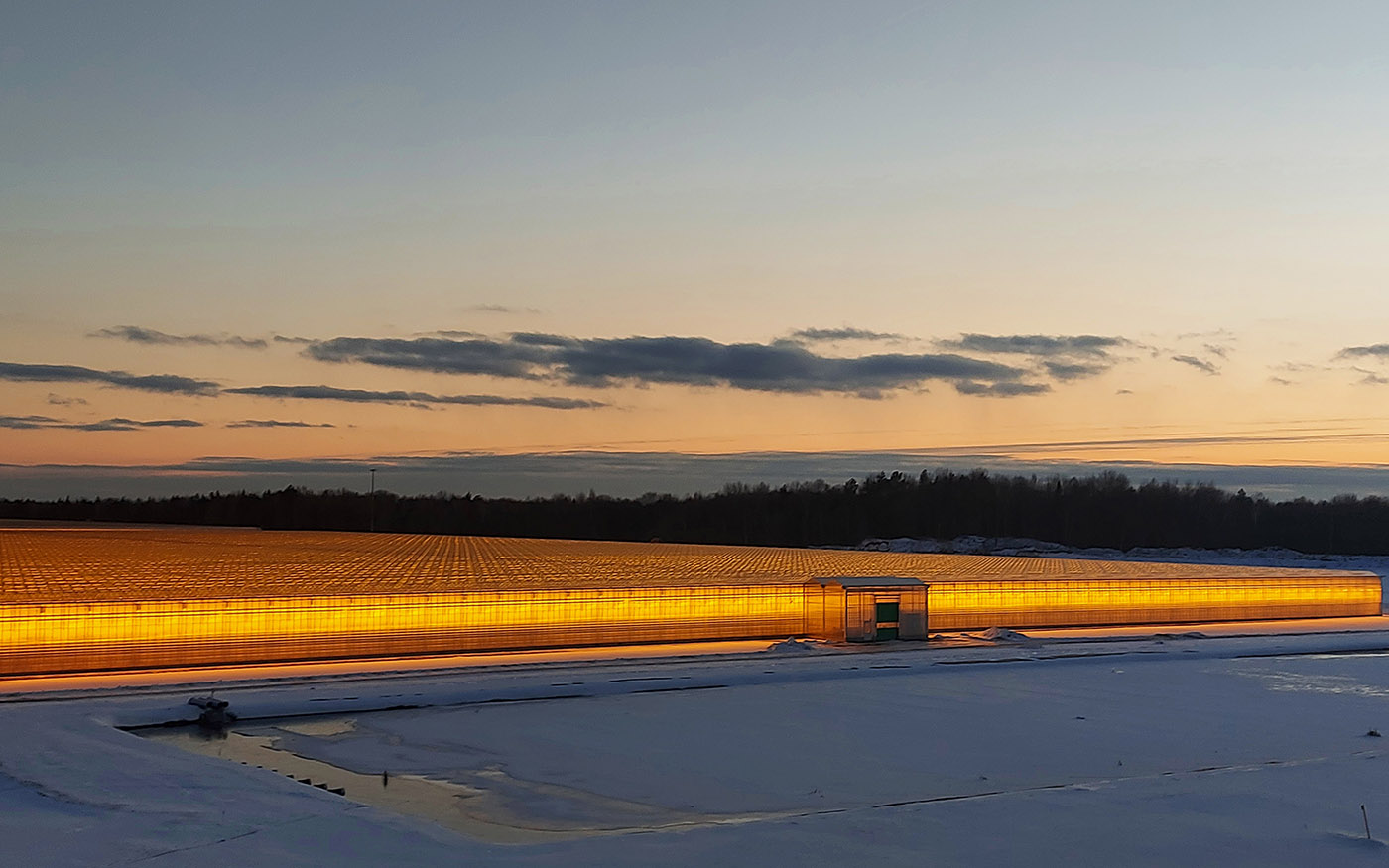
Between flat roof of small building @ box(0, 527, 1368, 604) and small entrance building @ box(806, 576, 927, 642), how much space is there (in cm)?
225

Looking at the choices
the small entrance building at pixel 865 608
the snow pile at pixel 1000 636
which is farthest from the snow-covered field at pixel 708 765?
the snow pile at pixel 1000 636

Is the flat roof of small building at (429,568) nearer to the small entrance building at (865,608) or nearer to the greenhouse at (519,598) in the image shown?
the greenhouse at (519,598)

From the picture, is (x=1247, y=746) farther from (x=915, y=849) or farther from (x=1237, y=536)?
(x=1237, y=536)

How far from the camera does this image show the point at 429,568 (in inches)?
1822

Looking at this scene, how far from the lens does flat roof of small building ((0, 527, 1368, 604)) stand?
119 feet

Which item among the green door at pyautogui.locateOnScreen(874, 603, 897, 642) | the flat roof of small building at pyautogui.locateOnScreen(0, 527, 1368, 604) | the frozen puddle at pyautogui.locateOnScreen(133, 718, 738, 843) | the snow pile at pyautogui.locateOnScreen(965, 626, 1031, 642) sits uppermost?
the flat roof of small building at pyautogui.locateOnScreen(0, 527, 1368, 604)

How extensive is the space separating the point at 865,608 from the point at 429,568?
15526mm

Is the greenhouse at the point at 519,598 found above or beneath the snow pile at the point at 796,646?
above

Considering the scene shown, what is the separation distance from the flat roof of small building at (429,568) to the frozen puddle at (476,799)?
12.1m

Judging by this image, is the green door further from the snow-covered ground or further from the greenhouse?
the snow-covered ground

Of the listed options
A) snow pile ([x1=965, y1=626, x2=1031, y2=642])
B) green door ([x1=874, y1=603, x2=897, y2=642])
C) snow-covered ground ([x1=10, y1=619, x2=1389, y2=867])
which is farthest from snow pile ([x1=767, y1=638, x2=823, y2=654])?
snow pile ([x1=965, y1=626, x2=1031, y2=642])

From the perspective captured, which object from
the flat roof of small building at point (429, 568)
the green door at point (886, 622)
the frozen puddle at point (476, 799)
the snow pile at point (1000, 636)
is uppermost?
the flat roof of small building at point (429, 568)

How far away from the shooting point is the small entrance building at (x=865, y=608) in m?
42.2

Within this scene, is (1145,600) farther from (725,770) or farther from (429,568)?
(725,770)
